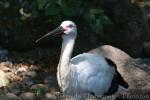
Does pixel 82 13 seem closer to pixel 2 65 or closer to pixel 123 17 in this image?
pixel 123 17

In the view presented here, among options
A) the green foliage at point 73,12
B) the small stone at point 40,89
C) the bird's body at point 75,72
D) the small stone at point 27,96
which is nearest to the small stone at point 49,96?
the small stone at point 40,89

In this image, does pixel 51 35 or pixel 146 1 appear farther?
pixel 146 1

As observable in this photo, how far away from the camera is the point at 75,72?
6.78 metres

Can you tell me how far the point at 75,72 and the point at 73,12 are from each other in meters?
1.38

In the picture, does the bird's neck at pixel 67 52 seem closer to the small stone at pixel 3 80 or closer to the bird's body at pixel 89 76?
the bird's body at pixel 89 76

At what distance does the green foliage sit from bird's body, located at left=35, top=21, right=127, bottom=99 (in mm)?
990

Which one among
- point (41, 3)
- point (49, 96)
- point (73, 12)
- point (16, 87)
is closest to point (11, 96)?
point (16, 87)

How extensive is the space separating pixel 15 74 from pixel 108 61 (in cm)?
160

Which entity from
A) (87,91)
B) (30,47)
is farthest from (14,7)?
(87,91)

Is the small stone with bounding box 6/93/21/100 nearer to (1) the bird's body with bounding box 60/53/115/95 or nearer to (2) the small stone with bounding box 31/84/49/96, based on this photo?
(2) the small stone with bounding box 31/84/49/96

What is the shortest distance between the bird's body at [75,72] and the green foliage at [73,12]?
99 cm

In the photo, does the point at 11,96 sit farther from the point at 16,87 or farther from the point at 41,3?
the point at 41,3

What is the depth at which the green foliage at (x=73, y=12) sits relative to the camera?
7695mm

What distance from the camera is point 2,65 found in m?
8.02
